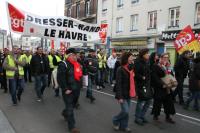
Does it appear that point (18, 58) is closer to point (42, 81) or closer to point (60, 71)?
point (42, 81)

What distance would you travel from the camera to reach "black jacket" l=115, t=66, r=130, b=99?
274 inches

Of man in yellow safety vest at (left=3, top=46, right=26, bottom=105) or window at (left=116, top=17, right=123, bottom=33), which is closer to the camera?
man in yellow safety vest at (left=3, top=46, right=26, bottom=105)

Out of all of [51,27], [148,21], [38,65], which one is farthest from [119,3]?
[38,65]

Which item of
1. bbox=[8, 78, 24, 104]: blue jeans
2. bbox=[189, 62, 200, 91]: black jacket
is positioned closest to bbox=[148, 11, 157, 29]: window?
bbox=[189, 62, 200, 91]: black jacket

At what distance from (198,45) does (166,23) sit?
40.0ft

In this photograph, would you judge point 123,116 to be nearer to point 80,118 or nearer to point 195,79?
point 80,118

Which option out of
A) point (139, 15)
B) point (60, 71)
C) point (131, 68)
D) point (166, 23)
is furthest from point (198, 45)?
point (139, 15)

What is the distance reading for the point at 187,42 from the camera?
15031 millimetres

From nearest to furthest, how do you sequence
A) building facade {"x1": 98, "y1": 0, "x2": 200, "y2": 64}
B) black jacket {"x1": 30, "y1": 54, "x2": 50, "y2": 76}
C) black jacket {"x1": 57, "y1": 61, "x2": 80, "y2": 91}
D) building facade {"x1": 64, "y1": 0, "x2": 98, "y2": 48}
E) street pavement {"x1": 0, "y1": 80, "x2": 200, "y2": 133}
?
black jacket {"x1": 57, "y1": 61, "x2": 80, "y2": 91}, street pavement {"x1": 0, "y1": 80, "x2": 200, "y2": 133}, black jacket {"x1": 30, "y1": 54, "x2": 50, "y2": 76}, building facade {"x1": 98, "y1": 0, "x2": 200, "y2": 64}, building facade {"x1": 64, "y1": 0, "x2": 98, "y2": 48}

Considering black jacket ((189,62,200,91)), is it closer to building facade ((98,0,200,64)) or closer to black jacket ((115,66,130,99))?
black jacket ((115,66,130,99))

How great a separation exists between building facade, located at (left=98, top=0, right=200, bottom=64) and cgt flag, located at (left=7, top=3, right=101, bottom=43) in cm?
1227

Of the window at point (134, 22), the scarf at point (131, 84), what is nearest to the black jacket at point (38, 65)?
the scarf at point (131, 84)

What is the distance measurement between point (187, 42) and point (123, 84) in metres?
8.84

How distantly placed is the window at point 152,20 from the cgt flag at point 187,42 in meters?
13.4
